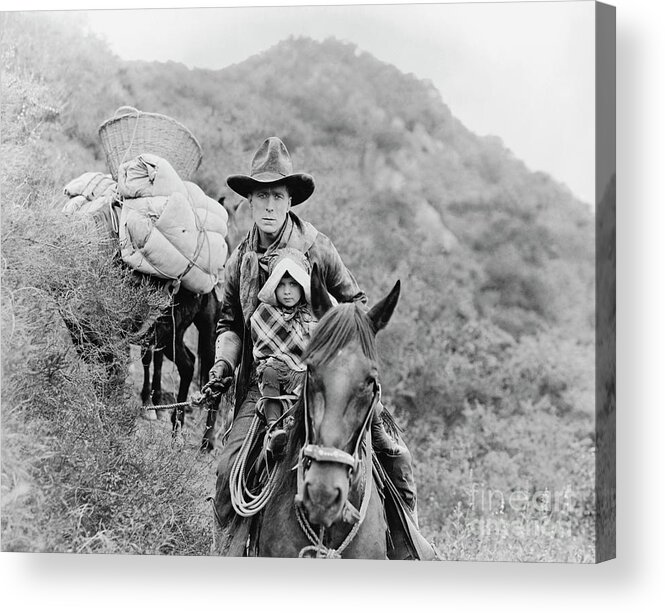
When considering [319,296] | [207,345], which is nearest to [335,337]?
[319,296]

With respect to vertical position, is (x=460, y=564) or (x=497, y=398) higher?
(x=497, y=398)

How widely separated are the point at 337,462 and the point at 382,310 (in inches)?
30.8

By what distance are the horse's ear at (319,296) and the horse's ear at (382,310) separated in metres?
0.24

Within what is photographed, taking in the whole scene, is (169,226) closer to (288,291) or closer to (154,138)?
(154,138)

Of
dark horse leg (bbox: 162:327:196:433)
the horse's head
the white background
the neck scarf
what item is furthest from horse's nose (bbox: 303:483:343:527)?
dark horse leg (bbox: 162:327:196:433)

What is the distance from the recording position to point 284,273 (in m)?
6.41

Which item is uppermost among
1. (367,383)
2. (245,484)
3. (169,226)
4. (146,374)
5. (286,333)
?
(169,226)

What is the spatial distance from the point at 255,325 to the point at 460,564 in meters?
1.59

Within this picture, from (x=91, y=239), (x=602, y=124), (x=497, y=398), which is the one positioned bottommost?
(x=497, y=398)

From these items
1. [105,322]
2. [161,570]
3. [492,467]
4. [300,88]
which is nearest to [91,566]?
[161,570]

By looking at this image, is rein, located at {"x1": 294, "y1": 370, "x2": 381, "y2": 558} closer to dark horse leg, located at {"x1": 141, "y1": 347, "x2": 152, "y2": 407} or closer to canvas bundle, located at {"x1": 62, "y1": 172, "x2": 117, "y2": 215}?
dark horse leg, located at {"x1": 141, "y1": 347, "x2": 152, "y2": 407}

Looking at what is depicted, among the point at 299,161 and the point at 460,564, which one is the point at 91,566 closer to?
the point at 460,564

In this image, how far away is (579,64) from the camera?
633 centimetres

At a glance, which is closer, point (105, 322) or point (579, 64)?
point (579, 64)
